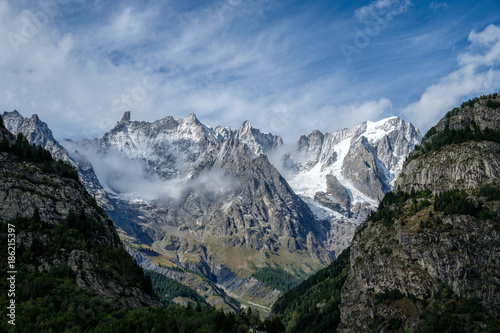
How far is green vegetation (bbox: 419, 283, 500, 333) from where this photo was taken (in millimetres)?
154750

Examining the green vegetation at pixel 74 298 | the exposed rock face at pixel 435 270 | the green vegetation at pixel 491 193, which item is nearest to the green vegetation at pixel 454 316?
the exposed rock face at pixel 435 270

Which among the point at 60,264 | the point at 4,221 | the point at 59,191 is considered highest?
the point at 59,191

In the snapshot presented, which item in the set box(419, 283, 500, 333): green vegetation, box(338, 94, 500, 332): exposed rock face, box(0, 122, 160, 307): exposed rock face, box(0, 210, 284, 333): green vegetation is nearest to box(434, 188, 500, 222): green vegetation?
box(338, 94, 500, 332): exposed rock face

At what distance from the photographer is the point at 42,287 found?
426ft

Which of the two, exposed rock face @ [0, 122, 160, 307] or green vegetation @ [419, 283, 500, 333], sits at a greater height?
exposed rock face @ [0, 122, 160, 307]

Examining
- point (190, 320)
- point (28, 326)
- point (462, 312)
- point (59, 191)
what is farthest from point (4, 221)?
point (462, 312)

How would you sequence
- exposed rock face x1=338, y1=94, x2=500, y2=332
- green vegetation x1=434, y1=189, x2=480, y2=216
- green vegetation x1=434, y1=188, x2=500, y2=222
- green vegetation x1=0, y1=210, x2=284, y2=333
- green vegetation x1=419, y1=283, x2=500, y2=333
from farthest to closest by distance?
green vegetation x1=434, y1=189, x2=480, y2=216
green vegetation x1=434, y1=188, x2=500, y2=222
exposed rock face x1=338, y1=94, x2=500, y2=332
green vegetation x1=419, y1=283, x2=500, y2=333
green vegetation x1=0, y1=210, x2=284, y2=333

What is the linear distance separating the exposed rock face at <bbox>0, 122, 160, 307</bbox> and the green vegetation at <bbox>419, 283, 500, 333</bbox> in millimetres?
106843

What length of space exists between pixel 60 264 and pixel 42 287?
1582cm

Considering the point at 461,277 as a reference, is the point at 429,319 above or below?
below

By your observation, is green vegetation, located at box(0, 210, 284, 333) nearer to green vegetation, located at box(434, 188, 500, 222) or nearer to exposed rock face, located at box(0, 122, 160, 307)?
exposed rock face, located at box(0, 122, 160, 307)

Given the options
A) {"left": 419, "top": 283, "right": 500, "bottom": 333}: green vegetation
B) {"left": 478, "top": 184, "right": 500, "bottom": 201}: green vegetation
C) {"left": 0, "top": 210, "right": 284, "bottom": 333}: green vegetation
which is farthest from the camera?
{"left": 478, "top": 184, "right": 500, "bottom": 201}: green vegetation

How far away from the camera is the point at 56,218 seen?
559 feet

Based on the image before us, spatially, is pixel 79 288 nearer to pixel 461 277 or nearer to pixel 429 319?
pixel 429 319
